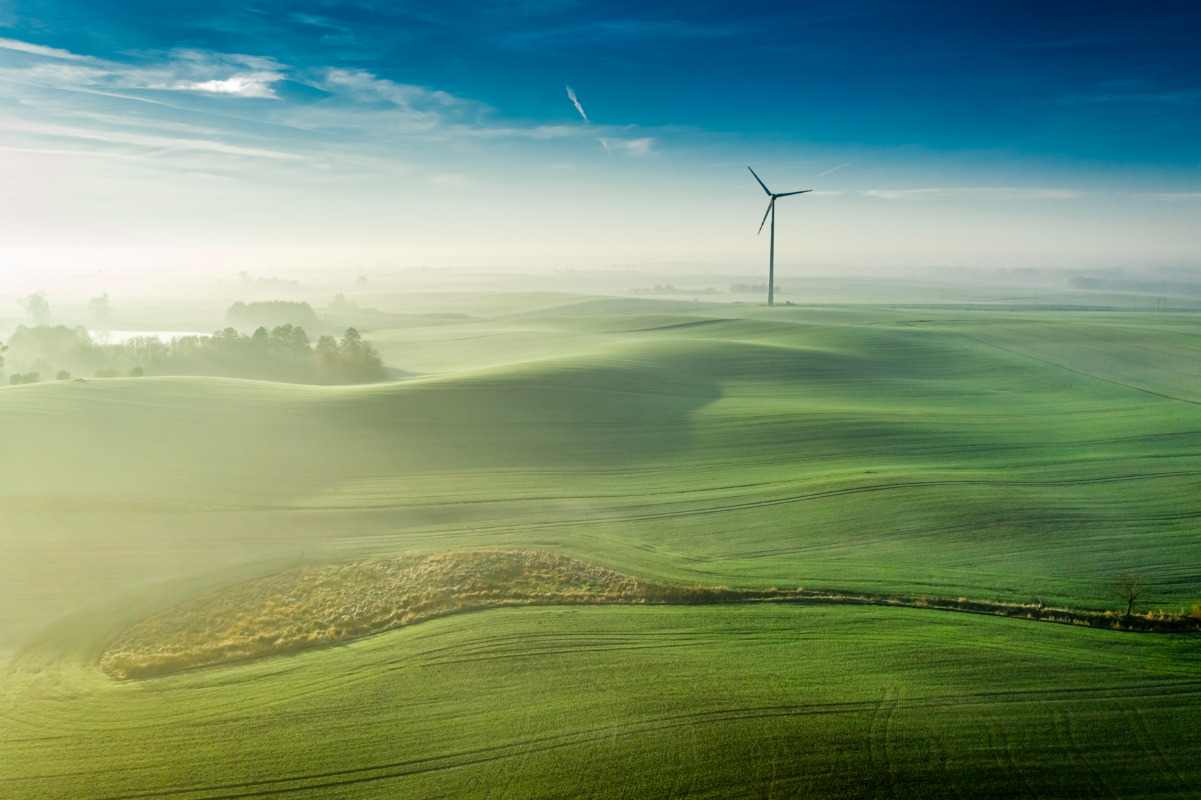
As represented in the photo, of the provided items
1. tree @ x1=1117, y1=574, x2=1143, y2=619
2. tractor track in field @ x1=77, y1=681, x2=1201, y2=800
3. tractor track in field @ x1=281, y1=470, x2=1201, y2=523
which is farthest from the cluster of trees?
tree @ x1=1117, y1=574, x2=1143, y2=619

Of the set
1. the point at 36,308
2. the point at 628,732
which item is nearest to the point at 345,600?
the point at 628,732

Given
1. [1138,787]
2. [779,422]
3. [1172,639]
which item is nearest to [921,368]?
[779,422]

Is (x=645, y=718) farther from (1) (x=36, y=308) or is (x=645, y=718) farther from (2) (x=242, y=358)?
(1) (x=36, y=308)

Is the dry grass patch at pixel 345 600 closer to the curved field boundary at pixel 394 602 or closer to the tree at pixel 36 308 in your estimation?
the curved field boundary at pixel 394 602

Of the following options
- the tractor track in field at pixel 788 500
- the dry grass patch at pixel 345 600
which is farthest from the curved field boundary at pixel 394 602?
the tractor track in field at pixel 788 500

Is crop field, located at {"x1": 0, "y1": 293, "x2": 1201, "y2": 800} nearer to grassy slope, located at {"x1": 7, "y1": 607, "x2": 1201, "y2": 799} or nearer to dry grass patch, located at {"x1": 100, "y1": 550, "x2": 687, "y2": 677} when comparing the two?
grassy slope, located at {"x1": 7, "y1": 607, "x2": 1201, "y2": 799}

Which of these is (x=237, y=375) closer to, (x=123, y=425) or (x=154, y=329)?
(x=123, y=425)
